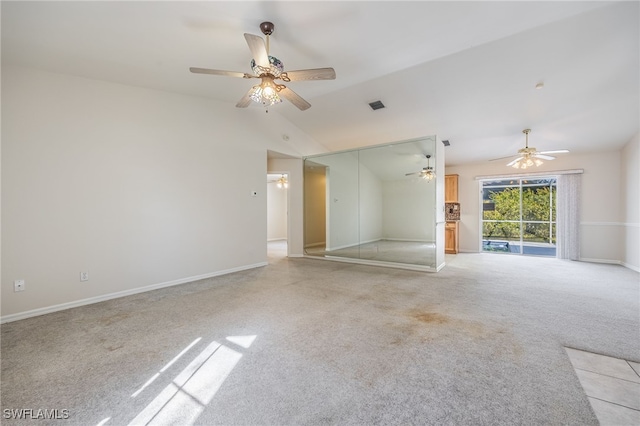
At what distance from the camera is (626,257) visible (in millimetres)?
5652

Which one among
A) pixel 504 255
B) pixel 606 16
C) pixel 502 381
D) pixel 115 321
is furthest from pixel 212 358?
pixel 504 255

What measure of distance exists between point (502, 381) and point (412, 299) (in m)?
1.69

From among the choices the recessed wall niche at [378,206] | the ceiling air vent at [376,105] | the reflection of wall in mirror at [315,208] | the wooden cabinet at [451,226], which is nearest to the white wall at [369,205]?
the recessed wall niche at [378,206]

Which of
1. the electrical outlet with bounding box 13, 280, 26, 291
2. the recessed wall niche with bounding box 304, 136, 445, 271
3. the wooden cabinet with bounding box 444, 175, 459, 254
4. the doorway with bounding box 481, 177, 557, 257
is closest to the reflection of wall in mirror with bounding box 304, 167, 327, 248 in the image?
the recessed wall niche with bounding box 304, 136, 445, 271

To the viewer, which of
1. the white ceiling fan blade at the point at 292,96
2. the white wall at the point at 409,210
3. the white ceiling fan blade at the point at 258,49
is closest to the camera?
the white ceiling fan blade at the point at 258,49

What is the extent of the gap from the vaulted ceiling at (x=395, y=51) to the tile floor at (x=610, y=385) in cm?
334

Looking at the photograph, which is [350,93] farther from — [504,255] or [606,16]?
[504,255]

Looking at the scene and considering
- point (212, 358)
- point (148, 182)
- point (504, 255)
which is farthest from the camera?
point (504, 255)

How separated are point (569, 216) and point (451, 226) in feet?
8.43

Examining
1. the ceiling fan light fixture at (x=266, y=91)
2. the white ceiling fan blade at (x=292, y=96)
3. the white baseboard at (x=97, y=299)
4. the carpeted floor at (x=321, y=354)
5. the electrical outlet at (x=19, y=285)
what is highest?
the white ceiling fan blade at (x=292, y=96)

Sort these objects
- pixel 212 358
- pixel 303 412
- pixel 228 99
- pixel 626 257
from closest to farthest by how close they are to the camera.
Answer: pixel 303 412 → pixel 212 358 → pixel 228 99 → pixel 626 257

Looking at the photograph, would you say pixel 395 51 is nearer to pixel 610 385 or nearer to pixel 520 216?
pixel 610 385

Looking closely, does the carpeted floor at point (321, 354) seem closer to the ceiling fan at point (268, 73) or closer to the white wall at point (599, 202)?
the ceiling fan at point (268, 73)

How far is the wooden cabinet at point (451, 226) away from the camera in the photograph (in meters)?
7.52
